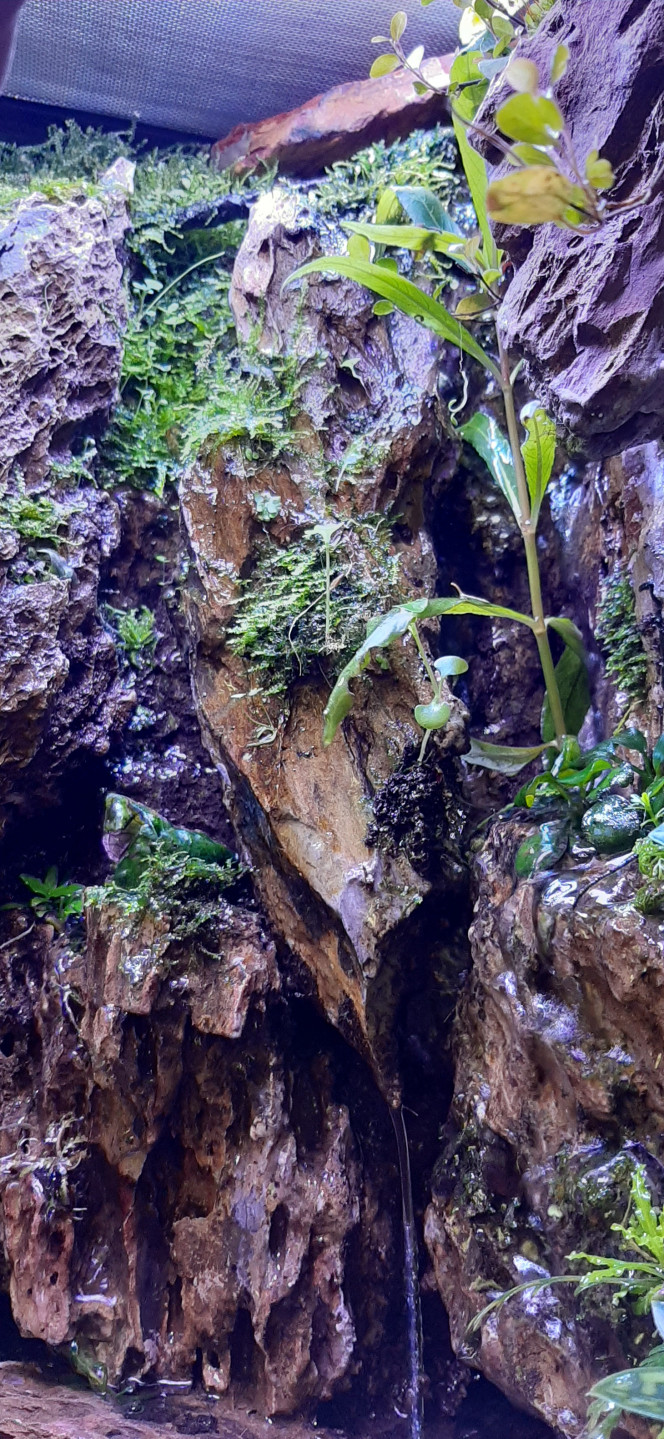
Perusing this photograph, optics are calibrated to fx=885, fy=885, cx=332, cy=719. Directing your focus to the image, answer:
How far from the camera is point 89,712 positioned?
9.97 feet

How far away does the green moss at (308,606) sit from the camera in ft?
8.76

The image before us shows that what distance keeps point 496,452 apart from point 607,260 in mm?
650

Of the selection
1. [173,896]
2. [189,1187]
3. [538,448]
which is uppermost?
[538,448]

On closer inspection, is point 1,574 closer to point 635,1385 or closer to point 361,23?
point 635,1385

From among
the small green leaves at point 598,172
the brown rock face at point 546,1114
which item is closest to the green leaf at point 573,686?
the brown rock face at point 546,1114

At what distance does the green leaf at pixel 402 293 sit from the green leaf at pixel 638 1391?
2.28 m

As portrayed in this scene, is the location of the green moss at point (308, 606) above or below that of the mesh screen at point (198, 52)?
below

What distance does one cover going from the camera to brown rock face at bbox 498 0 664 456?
6.35ft

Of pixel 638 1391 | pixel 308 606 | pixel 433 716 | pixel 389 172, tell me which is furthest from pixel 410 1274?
pixel 389 172

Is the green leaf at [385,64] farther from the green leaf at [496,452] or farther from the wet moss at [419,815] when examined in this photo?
the wet moss at [419,815]

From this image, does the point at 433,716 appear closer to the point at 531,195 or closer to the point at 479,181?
the point at 531,195

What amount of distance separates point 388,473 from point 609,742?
4.01 ft

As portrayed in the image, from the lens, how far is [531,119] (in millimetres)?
1249

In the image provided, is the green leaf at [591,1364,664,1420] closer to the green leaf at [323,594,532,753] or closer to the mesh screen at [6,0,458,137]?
the green leaf at [323,594,532,753]
